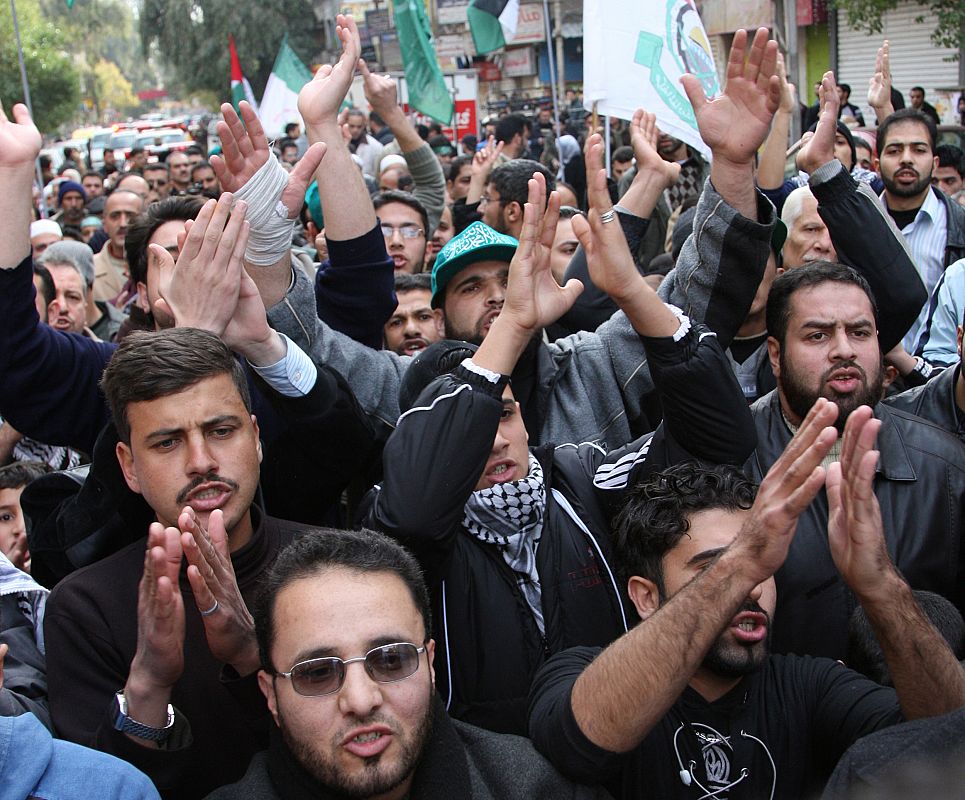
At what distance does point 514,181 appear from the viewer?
5.38m

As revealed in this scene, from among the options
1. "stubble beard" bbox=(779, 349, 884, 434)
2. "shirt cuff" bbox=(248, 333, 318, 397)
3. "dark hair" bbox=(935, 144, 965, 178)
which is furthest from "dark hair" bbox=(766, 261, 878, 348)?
"dark hair" bbox=(935, 144, 965, 178)

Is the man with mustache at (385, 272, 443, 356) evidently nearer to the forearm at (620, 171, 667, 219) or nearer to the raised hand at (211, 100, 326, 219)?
the forearm at (620, 171, 667, 219)

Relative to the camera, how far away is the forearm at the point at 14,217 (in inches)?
104

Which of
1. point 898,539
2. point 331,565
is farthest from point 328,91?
point 898,539

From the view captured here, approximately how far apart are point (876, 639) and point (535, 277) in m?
1.09

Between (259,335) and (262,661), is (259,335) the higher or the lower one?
the higher one

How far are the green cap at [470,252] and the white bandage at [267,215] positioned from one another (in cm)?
60

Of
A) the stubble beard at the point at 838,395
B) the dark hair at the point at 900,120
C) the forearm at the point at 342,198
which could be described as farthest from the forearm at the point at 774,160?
the forearm at the point at 342,198

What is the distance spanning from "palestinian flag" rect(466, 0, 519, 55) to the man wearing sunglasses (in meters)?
10.1

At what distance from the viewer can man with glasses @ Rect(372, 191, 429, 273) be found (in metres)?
5.35

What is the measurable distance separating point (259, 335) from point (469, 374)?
586 mm

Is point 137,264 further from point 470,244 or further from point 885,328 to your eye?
point 885,328

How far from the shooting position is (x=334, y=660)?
2.03 meters

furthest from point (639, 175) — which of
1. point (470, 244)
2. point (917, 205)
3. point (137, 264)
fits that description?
point (917, 205)
